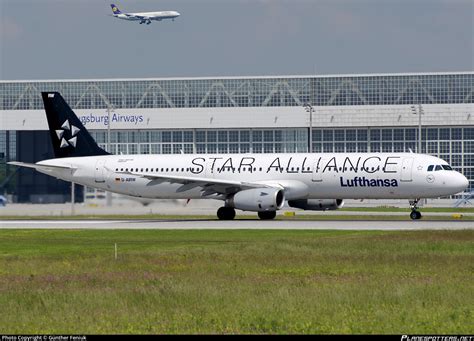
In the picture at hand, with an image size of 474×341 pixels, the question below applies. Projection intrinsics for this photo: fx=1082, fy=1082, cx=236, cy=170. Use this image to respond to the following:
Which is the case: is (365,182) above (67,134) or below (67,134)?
below

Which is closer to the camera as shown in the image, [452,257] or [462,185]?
[452,257]

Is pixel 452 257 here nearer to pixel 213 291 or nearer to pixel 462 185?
pixel 213 291

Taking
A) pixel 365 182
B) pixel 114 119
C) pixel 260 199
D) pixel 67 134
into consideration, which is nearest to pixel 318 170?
pixel 365 182

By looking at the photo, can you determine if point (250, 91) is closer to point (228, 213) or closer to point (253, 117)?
point (253, 117)

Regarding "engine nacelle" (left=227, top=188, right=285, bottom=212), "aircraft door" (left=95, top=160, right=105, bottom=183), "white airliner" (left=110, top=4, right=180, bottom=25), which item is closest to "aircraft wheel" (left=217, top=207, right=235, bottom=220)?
"engine nacelle" (left=227, top=188, right=285, bottom=212)

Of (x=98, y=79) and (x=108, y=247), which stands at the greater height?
(x=98, y=79)

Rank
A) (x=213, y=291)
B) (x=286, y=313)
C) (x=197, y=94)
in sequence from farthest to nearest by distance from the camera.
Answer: (x=197, y=94), (x=213, y=291), (x=286, y=313)

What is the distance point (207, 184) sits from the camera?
66.1 metres

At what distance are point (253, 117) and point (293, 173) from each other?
48933 mm

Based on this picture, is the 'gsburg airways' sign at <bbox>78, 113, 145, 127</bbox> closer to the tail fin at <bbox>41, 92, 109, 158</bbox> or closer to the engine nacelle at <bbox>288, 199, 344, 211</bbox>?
the tail fin at <bbox>41, 92, 109, 158</bbox>

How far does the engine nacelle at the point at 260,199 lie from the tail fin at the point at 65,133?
13.4 m

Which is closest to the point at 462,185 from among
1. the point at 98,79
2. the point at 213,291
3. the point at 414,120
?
the point at 213,291

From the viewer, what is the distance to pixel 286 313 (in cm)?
2264

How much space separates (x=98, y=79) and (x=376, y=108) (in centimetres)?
3200
